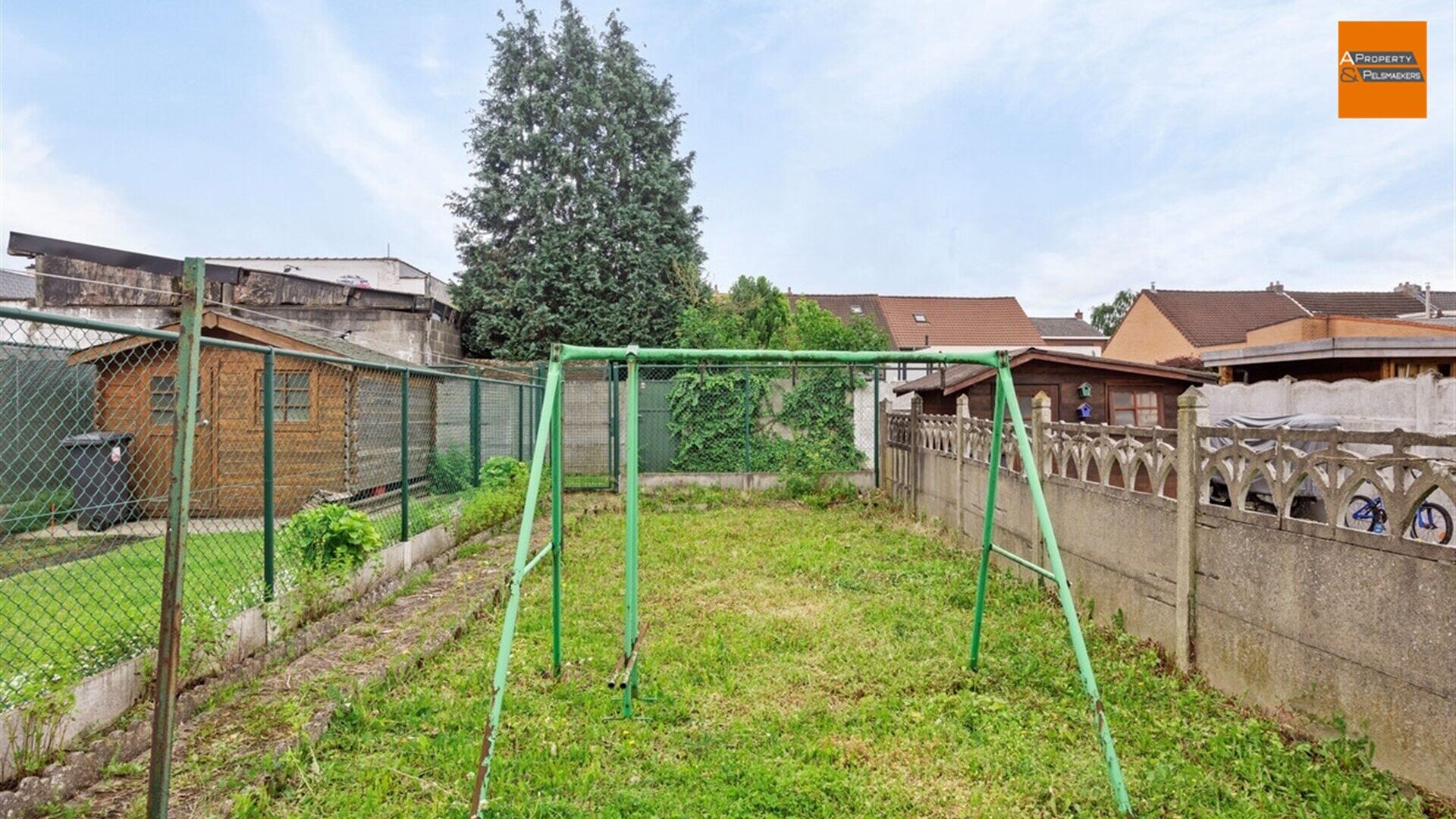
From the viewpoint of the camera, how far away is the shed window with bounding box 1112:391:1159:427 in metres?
11.0

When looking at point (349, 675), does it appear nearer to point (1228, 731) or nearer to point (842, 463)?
point (1228, 731)

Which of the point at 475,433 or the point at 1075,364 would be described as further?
the point at 1075,364

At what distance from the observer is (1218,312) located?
1127 inches

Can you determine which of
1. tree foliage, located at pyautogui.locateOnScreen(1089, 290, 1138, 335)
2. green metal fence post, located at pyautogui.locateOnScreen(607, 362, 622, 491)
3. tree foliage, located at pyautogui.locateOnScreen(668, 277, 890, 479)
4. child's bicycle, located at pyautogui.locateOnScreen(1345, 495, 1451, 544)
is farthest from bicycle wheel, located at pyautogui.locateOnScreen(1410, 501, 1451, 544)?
tree foliage, located at pyautogui.locateOnScreen(1089, 290, 1138, 335)

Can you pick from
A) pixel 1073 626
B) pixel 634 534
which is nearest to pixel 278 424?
pixel 634 534

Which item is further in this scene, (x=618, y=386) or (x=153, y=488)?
(x=618, y=386)

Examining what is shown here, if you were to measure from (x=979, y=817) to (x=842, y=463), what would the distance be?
366 inches

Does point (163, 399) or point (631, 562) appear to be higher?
point (163, 399)

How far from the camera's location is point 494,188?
60.6 feet

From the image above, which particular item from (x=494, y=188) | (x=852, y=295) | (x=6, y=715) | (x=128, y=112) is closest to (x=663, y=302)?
(x=494, y=188)

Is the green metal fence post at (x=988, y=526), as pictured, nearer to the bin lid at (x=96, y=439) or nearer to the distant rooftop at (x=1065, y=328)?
the bin lid at (x=96, y=439)

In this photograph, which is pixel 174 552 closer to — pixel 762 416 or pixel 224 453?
pixel 224 453

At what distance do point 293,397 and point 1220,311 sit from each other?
3212 cm

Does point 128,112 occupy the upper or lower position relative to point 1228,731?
upper
